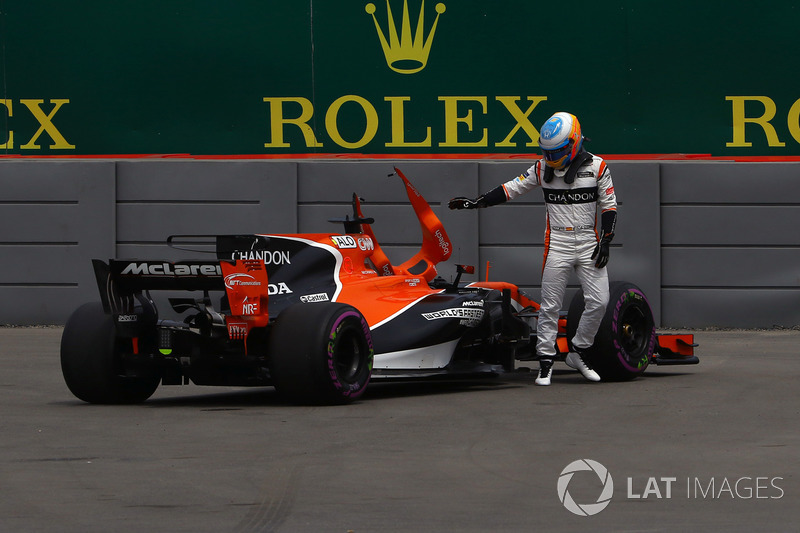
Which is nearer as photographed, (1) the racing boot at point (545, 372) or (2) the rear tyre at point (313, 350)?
(2) the rear tyre at point (313, 350)

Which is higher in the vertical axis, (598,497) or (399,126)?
(399,126)

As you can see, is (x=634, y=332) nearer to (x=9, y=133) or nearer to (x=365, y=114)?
(x=365, y=114)

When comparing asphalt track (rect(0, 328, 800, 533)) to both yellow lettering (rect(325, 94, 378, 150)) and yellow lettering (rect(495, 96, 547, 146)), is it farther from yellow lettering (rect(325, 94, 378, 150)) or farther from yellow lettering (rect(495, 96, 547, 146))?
yellow lettering (rect(325, 94, 378, 150))

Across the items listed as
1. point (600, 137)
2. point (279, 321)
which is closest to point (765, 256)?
point (600, 137)

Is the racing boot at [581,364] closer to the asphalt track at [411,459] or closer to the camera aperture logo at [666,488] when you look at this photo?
the asphalt track at [411,459]

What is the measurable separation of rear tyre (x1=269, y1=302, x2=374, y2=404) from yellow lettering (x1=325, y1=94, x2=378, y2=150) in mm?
8022

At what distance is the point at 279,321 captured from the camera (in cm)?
882

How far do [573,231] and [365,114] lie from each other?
22.3 ft

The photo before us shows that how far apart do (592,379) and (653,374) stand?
1030mm

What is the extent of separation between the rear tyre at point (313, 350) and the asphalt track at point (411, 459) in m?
0.14

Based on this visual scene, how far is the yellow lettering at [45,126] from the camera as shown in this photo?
17.1 metres

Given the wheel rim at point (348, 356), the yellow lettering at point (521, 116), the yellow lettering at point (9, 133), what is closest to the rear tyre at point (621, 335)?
the wheel rim at point (348, 356)

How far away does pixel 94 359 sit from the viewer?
9.23 metres

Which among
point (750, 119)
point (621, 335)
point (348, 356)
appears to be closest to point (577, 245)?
point (621, 335)
